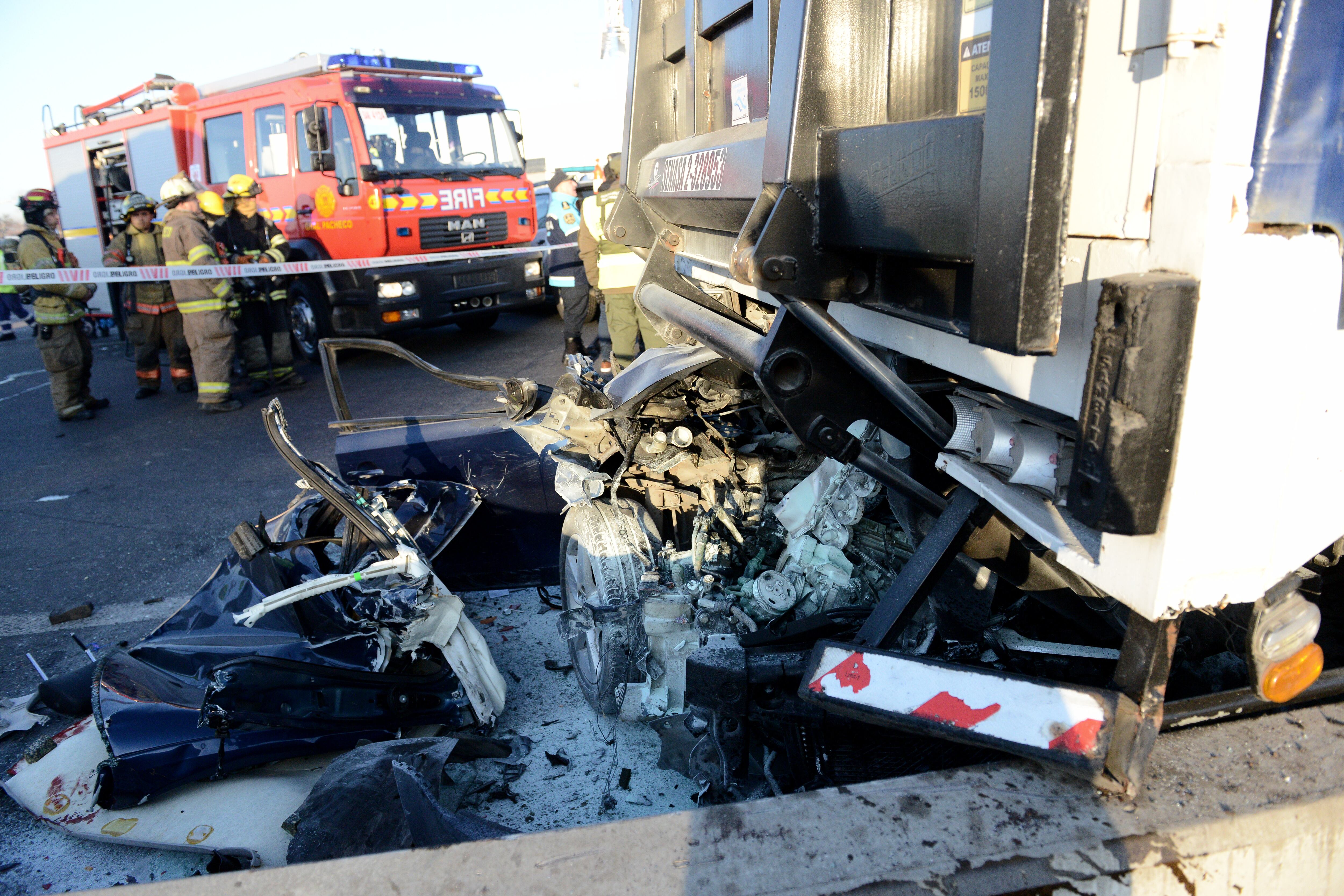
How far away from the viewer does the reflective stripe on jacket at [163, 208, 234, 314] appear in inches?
275

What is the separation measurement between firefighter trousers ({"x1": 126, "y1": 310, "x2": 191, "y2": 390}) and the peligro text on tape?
16.3 inches

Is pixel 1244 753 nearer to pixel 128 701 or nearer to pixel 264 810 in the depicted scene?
pixel 264 810

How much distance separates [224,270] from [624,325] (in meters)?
3.95

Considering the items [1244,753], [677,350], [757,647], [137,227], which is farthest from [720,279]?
[137,227]

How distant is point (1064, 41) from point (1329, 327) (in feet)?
1.73

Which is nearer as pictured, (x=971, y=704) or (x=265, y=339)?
(x=971, y=704)

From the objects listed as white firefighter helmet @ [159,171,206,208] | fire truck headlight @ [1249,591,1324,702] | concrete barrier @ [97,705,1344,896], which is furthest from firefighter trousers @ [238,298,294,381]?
fire truck headlight @ [1249,591,1324,702]

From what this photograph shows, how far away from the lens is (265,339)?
26.5 ft

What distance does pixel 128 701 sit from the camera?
201cm

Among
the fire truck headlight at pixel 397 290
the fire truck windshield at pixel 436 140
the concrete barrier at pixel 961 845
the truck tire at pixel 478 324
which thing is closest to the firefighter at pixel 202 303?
the fire truck headlight at pixel 397 290

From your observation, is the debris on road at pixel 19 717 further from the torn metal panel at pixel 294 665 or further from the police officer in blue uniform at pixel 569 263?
the police officer in blue uniform at pixel 569 263

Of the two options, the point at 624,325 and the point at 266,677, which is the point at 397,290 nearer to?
the point at 624,325

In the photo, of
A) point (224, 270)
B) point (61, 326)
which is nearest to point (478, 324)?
point (224, 270)

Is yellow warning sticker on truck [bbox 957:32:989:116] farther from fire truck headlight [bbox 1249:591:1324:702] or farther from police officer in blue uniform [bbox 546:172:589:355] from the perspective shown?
police officer in blue uniform [bbox 546:172:589:355]
